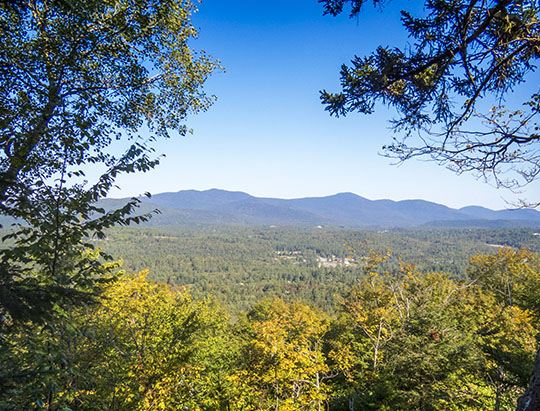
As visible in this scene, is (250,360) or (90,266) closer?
(90,266)

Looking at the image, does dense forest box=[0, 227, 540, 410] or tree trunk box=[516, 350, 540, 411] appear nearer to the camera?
tree trunk box=[516, 350, 540, 411]

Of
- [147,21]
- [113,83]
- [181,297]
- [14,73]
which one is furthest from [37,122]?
[181,297]

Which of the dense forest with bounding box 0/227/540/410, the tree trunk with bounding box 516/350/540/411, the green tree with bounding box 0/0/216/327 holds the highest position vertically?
the green tree with bounding box 0/0/216/327

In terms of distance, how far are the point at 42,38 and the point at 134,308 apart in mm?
9886

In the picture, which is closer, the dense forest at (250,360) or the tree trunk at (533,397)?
the tree trunk at (533,397)

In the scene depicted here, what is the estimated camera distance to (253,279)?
140m

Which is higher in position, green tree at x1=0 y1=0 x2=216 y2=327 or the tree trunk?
green tree at x1=0 y1=0 x2=216 y2=327

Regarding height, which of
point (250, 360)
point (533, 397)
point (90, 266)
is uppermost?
point (90, 266)

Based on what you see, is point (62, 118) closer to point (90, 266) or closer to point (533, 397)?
point (90, 266)

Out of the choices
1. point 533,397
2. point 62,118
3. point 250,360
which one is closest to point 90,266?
point 62,118

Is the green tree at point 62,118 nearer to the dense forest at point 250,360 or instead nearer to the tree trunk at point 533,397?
the dense forest at point 250,360

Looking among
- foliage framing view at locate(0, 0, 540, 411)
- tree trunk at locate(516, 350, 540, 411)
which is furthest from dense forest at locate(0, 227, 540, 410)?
tree trunk at locate(516, 350, 540, 411)

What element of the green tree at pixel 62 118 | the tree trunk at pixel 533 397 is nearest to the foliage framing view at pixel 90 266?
the green tree at pixel 62 118

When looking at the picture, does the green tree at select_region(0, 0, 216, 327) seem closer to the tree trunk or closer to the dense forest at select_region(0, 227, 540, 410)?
the dense forest at select_region(0, 227, 540, 410)
